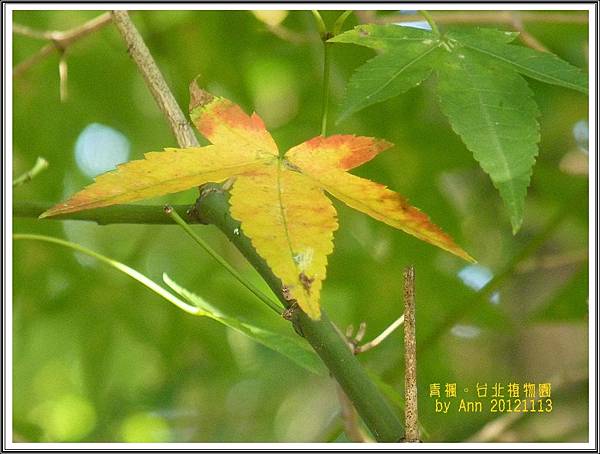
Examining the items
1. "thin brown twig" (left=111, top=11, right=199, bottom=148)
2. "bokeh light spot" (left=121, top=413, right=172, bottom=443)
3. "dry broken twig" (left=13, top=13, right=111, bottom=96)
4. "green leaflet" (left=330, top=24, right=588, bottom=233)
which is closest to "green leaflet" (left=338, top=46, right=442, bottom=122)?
"green leaflet" (left=330, top=24, right=588, bottom=233)

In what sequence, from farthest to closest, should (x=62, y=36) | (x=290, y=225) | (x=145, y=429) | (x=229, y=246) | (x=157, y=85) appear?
(x=145, y=429) < (x=229, y=246) < (x=62, y=36) < (x=157, y=85) < (x=290, y=225)

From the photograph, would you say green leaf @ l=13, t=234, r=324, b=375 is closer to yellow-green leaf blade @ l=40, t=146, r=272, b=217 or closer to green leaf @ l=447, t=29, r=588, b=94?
yellow-green leaf blade @ l=40, t=146, r=272, b=217

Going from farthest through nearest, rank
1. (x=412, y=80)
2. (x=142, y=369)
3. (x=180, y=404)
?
(x=180, y=404) → (x=142, y=369) → (x=412, y=80)

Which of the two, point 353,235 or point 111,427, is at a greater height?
point 353,235

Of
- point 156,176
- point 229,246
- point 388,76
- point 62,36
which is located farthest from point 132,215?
point 229,246

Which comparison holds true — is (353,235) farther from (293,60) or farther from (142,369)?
(142,369)

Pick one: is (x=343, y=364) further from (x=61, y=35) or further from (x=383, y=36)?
(x=61, y=35)

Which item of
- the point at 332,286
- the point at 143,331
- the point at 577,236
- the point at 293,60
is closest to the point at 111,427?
the point at 143,331

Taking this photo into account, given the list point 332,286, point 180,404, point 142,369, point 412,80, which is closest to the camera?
point 412,80
